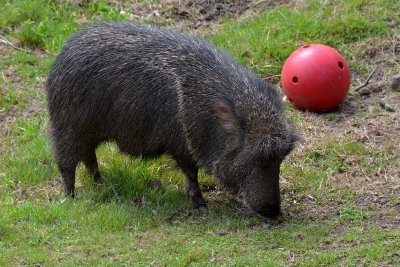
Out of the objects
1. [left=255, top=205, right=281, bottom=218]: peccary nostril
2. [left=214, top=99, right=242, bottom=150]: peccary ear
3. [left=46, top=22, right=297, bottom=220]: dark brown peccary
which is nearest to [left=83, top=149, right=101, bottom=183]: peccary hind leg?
[left=46, top=22, right=297, bottom=220]: dark brown peccary

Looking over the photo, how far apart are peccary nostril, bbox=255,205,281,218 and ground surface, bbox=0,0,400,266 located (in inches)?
3.5

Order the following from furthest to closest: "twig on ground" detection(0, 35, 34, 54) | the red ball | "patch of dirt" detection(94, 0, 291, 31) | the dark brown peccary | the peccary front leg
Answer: "patch of dirt" detection(94, 0, 291, 31) < "twig on ground" detection(0, 35, 34, 54) < the red ball < the peccary front leg < the dark brown peccary

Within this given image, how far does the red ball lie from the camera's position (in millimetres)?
7926

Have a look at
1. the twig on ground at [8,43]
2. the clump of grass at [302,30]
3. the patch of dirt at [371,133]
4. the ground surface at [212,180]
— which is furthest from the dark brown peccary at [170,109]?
the twig on ground at [8,43]

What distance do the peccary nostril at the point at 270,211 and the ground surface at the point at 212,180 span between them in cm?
9

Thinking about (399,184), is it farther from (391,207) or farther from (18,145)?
(18,145)

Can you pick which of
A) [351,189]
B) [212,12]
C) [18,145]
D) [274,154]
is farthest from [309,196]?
[212,12]

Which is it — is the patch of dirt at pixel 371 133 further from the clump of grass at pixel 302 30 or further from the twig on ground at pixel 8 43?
the twig on ground at pixel 8 43

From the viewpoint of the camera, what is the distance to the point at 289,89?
8.10m

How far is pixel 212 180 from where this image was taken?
24.3ft

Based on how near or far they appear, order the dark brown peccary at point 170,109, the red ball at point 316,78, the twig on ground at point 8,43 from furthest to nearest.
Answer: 1. the twig on ground at point 8,43
2. the red ball at point 316,78
3. the dark brown peccary at point 170,109

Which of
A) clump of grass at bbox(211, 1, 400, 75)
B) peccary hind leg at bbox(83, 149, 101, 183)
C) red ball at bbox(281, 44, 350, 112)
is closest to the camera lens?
peccary hind leg at bbox(83, 149, 101, 183)

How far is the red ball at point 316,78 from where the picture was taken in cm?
793

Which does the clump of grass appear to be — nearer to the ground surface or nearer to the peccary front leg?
the ground surface
